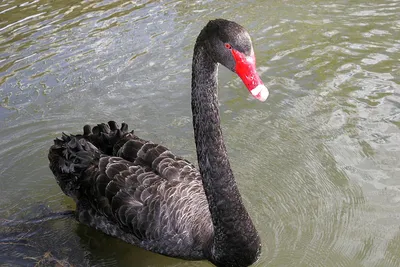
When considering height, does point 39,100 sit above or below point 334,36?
above

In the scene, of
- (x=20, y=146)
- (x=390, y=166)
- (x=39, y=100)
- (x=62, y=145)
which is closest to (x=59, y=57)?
(x=39, y=100)

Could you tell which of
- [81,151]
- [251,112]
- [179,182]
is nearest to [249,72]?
[179,182]

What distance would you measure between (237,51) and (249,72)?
135mm

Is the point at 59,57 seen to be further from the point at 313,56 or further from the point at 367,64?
the point at 367,64

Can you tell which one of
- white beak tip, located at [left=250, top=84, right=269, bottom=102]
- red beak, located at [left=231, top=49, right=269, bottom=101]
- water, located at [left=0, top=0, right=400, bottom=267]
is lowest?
water, located at [left=0, top=0, right=400, bottom=267]

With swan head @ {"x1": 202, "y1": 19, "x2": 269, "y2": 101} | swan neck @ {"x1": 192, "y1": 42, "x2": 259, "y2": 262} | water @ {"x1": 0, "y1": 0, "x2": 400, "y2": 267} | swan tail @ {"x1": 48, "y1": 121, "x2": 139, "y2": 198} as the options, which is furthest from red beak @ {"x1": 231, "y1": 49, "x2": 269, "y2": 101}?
A: swan tail @ {"x1": 48, "y1": 121, "x2": 139, "y2": 198}

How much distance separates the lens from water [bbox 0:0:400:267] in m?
4.02

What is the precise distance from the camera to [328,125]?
16.6 ft

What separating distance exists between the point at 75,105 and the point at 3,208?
Answer: 166 cm

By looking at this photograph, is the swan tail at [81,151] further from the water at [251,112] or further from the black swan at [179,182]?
the water at [251,112]

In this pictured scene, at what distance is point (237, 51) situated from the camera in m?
2.81

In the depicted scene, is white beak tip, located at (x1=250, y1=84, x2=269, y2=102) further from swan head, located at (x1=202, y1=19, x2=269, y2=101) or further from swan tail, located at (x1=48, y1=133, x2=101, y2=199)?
swan tail, located at (x1=48, y1=133, x2=101, y2=199)

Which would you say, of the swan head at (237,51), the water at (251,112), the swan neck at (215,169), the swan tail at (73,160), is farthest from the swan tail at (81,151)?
the swan head at (237,51)

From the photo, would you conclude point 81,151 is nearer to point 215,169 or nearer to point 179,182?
point 179,182
